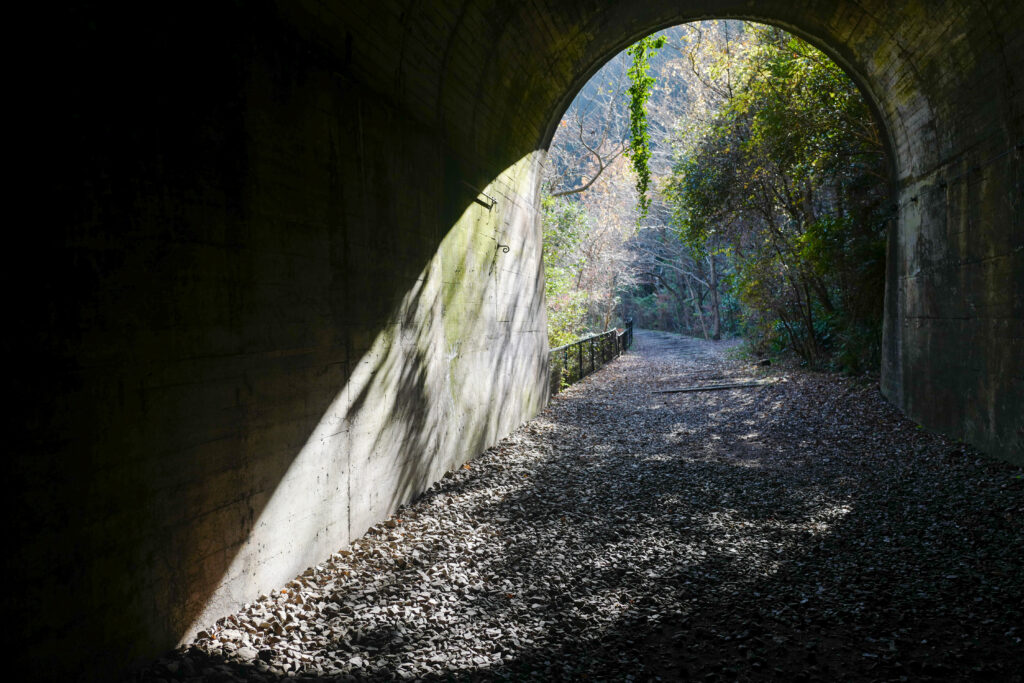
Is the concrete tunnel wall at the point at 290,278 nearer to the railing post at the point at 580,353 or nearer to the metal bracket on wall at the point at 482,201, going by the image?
the metal bracket on wall at the point at 482,201

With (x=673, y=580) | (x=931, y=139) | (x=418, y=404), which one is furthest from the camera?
(x=931, y=139)

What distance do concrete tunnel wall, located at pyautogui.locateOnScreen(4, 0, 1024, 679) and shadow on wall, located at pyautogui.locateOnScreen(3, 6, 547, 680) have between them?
12mm

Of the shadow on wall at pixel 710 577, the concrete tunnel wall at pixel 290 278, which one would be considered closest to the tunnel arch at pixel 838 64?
the concrete tunnel wall at pixel 290 278

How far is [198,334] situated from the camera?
2699 mm

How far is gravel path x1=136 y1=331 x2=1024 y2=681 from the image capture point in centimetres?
276

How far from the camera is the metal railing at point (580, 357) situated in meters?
11.8

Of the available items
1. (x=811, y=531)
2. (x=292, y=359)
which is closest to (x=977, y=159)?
(x=811, y=531)

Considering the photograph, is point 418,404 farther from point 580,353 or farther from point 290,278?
point 580,353

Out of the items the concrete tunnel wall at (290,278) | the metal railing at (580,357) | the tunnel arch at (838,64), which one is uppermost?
the tunnel arch at (838,64)

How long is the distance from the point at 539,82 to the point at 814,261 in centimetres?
707

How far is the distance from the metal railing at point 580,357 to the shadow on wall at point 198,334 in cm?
675

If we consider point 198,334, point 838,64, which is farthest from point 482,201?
point 838,64

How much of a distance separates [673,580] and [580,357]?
35.1 feet

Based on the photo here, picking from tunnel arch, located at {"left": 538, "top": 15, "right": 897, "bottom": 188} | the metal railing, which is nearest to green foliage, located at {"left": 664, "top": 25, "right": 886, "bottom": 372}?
tunnel arch, located at {"left": 538, "top": 15, "right": 897, "bottom": 188}
